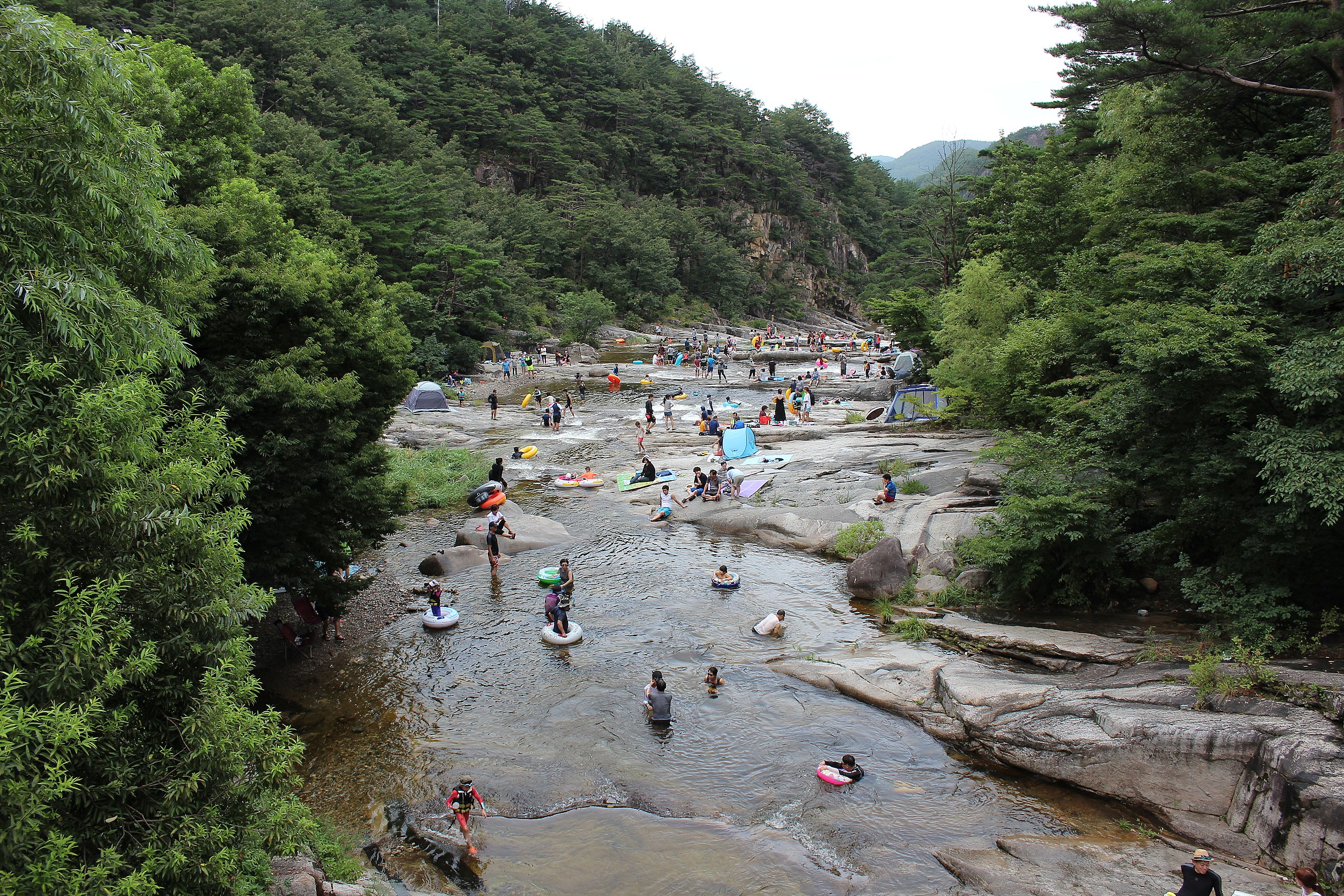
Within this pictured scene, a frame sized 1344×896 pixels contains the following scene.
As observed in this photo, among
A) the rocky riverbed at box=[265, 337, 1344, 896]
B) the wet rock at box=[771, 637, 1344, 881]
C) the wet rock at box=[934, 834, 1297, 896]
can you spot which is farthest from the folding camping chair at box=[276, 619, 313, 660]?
the wet rock at box=[934, 834, 1297, 896]

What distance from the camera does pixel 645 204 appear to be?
88.4m

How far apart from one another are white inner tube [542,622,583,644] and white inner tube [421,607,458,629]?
6.27 ft

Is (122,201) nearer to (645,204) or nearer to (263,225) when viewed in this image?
(263,225)

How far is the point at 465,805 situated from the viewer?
9133mm

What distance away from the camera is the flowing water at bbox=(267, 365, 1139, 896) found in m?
8.74

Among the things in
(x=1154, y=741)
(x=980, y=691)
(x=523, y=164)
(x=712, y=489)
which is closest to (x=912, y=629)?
(x=980, y=691)

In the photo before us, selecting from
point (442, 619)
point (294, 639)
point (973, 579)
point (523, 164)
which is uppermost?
point (523, 164)

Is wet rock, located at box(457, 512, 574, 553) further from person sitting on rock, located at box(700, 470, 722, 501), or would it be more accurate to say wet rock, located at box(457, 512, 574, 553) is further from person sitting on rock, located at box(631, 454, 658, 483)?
person sitting on rock, located at box(700, 470, 722, 501)

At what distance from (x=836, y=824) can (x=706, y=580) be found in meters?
8.48

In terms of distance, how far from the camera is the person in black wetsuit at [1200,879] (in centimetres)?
740

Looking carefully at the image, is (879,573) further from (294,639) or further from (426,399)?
(426,399)

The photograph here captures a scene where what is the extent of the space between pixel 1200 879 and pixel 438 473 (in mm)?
21551

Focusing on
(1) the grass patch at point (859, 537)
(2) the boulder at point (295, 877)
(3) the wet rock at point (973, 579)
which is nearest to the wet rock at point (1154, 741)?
(3) the wet rock at point (973, 579)

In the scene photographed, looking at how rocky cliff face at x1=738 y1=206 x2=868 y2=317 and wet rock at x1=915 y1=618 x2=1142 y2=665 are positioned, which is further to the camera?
rocky cliff face at x1=738 y1=206 x2=868 y2=317
